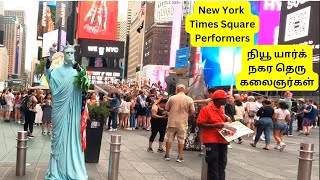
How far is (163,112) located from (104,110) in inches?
110

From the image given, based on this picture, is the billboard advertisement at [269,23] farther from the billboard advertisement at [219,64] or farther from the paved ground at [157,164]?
the paved ground at [157,164]

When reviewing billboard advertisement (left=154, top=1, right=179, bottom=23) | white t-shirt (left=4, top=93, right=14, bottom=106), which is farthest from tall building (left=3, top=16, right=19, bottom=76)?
billboard advertisement (left=154, top=1, right=179, bottom=23)

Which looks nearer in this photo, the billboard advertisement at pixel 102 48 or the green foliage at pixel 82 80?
the green foliage at pixel 82 80

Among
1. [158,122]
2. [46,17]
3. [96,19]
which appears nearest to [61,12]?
[46,17]

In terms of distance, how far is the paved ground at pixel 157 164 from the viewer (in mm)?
7746

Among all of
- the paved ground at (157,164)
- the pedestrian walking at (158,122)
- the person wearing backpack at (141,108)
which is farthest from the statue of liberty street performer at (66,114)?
the person wearing backpack at (141,108)

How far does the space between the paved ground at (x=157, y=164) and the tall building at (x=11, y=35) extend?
11.5ft

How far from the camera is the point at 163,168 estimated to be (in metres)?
8.62

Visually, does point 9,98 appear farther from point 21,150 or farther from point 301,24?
point 301,24

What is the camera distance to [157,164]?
29.8ft

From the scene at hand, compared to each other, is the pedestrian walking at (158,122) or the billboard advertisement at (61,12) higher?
the billboard advertisement at (61,12)

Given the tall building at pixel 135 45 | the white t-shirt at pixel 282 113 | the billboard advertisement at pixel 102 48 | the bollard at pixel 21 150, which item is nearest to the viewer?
the bollard at pixel 21 150

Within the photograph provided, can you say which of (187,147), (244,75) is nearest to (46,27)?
(187,147)

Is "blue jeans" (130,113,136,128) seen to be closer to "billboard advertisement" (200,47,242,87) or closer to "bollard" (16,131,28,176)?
"bollard" (16,131,28,176)
